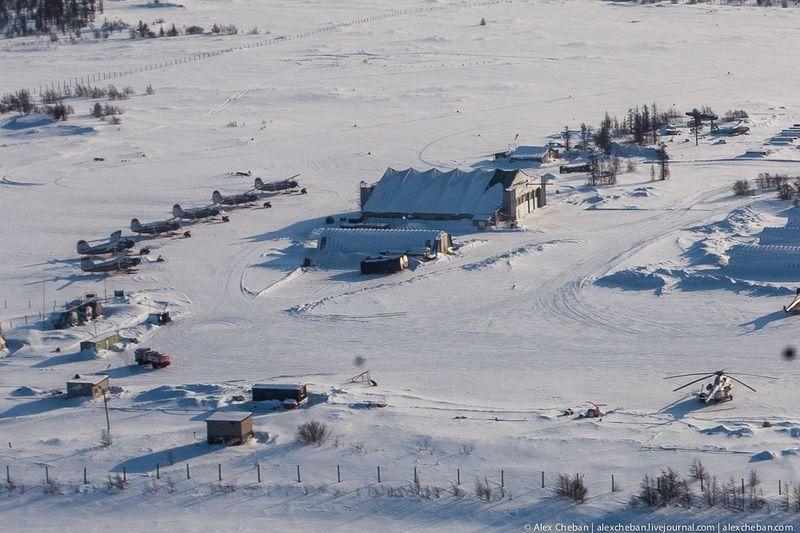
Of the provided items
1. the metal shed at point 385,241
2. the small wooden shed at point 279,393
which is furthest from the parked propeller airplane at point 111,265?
the small wooden shed at point 279,393

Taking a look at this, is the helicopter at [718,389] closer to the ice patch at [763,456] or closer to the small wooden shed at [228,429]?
the ice patch at [763,456]

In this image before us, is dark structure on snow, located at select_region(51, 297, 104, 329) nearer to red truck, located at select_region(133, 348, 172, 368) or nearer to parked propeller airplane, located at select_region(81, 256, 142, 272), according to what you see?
red truck, located at select_region(133, 348, 172, 368)

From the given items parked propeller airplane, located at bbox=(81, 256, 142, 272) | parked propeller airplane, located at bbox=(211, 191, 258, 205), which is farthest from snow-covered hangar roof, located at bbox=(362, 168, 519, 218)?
parked propeller airplane, located at bbox=(81, 256, 142, 272)

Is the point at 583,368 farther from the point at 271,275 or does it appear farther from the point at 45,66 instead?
the point at 45,66

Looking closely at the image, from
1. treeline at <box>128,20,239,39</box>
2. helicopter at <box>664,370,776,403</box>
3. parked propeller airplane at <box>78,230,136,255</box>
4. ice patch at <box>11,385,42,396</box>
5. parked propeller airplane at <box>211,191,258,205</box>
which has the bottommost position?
helicopter at <box>664,370,776,403</box>

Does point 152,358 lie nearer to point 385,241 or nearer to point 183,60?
point 385,241

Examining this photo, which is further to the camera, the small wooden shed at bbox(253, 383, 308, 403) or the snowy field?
the small wooden shed at bbox(253, 383, 308, 403)
